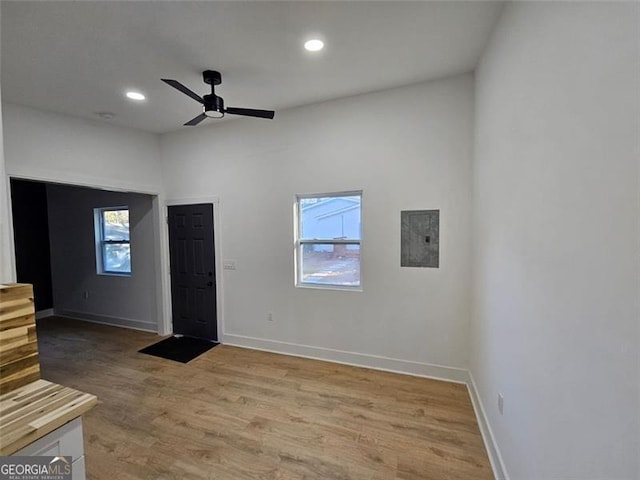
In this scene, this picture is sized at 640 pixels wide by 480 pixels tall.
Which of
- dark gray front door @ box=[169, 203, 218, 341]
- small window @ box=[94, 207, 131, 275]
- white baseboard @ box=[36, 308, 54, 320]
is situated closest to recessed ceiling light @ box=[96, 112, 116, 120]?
dark gray front door @ box=[169, 203, 218, 341]

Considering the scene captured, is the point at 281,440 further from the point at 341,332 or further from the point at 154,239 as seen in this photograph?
the point at 154,239

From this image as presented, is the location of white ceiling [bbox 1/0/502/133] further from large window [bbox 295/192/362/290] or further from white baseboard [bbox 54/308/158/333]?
white baseboard [bbox 54/308/158/333]

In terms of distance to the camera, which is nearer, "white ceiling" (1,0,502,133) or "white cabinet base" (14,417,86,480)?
"white cabinet base" (14,417,86,480)

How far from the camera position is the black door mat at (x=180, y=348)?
12.1 ft

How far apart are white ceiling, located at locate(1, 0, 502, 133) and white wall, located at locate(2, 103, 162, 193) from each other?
0.25 meters

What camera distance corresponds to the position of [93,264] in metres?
5.15

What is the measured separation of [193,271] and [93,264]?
7.97 feet

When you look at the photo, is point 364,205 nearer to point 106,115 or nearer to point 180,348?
point 180,348

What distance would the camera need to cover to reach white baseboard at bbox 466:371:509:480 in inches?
69.2

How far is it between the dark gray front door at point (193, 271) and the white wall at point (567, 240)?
3595 millimetres

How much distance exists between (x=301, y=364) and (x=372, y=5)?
349 centimetres

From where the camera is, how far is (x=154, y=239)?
14.5 ft

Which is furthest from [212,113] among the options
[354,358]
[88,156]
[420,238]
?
[354,358]

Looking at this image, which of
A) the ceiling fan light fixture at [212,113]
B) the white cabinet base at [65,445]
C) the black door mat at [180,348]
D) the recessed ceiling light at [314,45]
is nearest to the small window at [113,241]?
the black door mat at [180,348]
